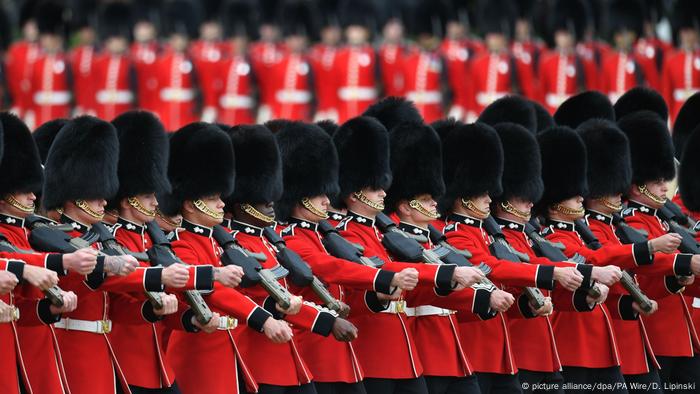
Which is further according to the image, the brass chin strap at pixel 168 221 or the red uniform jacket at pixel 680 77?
the red uniform jacket at pixel 680 77

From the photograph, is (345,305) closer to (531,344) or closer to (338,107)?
(531,344)

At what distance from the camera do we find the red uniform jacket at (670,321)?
7711mm

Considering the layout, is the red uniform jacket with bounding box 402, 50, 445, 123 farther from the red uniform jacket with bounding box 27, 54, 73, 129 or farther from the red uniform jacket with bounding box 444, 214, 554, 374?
the red uniform jacket with bounding box 444, 214, 554, 374

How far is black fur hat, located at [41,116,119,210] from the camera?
6402mm

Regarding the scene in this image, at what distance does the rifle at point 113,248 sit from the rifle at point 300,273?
559mm

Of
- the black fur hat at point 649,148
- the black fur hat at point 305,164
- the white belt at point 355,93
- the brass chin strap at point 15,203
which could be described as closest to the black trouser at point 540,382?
the black fur hat at point 305,164

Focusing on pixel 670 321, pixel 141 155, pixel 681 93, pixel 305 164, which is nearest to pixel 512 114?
pixel 670 321

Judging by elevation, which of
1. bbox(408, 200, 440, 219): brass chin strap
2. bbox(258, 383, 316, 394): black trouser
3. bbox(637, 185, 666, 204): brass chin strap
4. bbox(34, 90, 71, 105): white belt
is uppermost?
bbox(408, 200, 440, 219): brass chin strap

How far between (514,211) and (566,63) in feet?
25.7

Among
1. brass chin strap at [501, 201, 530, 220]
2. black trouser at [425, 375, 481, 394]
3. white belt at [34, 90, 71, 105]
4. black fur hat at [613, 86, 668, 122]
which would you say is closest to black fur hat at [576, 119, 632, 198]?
brass chin strap at [501, 201, 530, 220]

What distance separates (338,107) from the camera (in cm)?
1527

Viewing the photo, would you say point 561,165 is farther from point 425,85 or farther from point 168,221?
point 425,85

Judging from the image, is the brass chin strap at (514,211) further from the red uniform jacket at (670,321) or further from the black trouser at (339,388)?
the black trouser at (339,388)

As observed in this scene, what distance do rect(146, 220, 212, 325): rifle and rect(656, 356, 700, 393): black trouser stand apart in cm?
255
